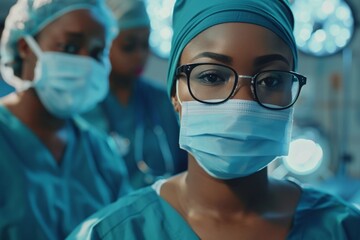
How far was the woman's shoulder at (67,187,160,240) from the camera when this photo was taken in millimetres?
1084

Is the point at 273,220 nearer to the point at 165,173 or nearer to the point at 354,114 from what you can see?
the point at 165,173

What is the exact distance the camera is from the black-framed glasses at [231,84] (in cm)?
102

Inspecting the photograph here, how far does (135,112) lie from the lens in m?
2.30

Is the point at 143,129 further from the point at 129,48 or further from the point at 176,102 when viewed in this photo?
the point at 176,102

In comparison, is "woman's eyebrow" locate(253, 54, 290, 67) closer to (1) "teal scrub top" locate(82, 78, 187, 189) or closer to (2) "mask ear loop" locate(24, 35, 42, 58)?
(2) "mask ear loop" locate(24, 35, 42, 58)

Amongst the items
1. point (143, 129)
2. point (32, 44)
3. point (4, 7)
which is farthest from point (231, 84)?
point (143, 129)

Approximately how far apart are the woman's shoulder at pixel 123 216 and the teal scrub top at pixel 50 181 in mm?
306

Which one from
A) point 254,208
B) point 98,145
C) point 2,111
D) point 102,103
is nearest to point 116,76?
point 102,103

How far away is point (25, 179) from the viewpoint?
4.72 feet

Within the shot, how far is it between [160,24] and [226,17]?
152cm

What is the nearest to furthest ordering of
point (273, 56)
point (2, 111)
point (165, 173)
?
1. point (273, 56)
2. point (2, 111)
3. point (165, 173)

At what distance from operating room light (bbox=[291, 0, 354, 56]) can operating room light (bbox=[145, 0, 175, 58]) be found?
1.92ft

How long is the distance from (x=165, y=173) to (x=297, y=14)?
37.9 inches

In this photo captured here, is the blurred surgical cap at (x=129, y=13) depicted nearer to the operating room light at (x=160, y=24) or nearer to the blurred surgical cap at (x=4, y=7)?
the operating room light at (x=160, y=24)
